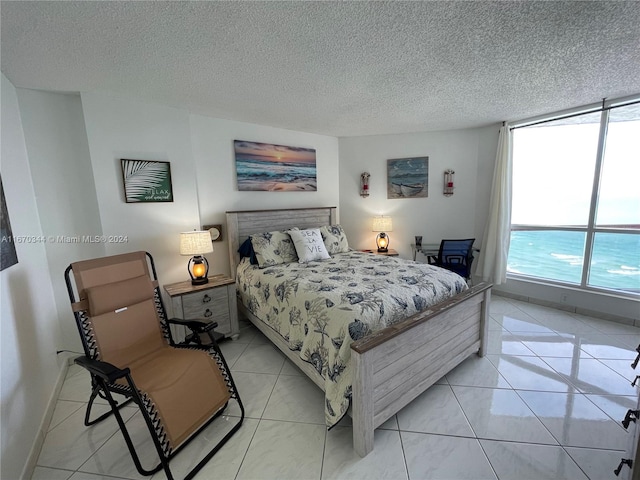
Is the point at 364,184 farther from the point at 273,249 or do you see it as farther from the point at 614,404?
the point at 614,404

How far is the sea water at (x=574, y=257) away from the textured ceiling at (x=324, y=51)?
158cm

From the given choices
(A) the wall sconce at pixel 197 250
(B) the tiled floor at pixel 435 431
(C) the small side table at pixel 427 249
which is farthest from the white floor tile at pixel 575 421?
(A) the wall sconce at pixel 197 250

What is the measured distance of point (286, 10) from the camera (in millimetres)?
1301

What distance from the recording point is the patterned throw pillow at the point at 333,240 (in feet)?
10.7

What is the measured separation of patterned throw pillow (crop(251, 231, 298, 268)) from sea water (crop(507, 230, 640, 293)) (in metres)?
3.24

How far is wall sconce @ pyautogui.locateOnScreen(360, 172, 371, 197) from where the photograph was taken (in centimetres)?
407

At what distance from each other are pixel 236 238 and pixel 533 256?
4.07 m

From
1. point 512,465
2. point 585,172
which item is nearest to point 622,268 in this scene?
point 585,172

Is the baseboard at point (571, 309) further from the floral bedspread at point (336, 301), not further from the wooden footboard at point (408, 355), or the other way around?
the floral bedspread at point (336, 301)

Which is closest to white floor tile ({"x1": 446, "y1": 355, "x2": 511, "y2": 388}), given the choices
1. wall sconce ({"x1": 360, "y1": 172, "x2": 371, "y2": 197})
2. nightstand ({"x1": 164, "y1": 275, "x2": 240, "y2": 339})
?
nightstand ({"x1": 164, "y1": 275, "x2": 240, "y2": 339})

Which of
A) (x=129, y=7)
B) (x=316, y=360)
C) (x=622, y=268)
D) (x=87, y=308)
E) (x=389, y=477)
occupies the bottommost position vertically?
(x=389, y=477)

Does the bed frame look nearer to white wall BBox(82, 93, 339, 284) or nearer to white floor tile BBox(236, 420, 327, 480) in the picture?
white floor tile BBox(236, 420, 327, 480)

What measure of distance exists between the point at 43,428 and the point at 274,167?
9.98 ft

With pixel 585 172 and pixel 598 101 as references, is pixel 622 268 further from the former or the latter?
pixel 598 101
